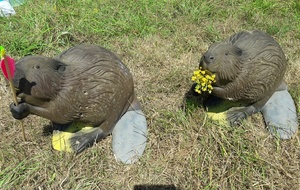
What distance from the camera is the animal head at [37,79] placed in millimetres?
2664

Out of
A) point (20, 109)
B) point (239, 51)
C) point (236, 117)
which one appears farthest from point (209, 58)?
point (20, 109)

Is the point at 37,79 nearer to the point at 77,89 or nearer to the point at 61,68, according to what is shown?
the point at 61,68

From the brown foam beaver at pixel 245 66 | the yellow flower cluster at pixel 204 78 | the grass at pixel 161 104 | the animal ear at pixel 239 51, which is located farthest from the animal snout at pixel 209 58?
the grass at pixel 161 104

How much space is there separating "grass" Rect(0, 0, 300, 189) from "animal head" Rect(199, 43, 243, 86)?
0.59 metres

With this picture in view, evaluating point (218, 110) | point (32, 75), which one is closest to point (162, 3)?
point (218, 110)

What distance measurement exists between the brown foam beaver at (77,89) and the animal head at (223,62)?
780 millimetres

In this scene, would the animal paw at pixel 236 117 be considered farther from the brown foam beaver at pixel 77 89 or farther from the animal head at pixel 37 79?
the animal head at pixel 37 79

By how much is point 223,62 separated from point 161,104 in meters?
1.09

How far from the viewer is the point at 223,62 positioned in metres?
3.00

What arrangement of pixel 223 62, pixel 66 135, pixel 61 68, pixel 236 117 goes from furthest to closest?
pixel 236 117
pixel 66 135
pixel 223 62
pixel 61 68

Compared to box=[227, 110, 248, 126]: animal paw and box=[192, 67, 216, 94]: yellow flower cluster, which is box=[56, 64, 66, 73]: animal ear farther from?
box=[227, 110, 248, 126]: animal paw

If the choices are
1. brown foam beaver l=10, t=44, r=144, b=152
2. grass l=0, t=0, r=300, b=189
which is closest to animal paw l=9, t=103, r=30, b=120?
brown foam beaver l=10, t=44, r=144, b=152

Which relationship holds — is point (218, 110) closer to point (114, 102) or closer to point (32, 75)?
point (114, 102)

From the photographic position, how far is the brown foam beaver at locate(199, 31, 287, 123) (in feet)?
9.91
